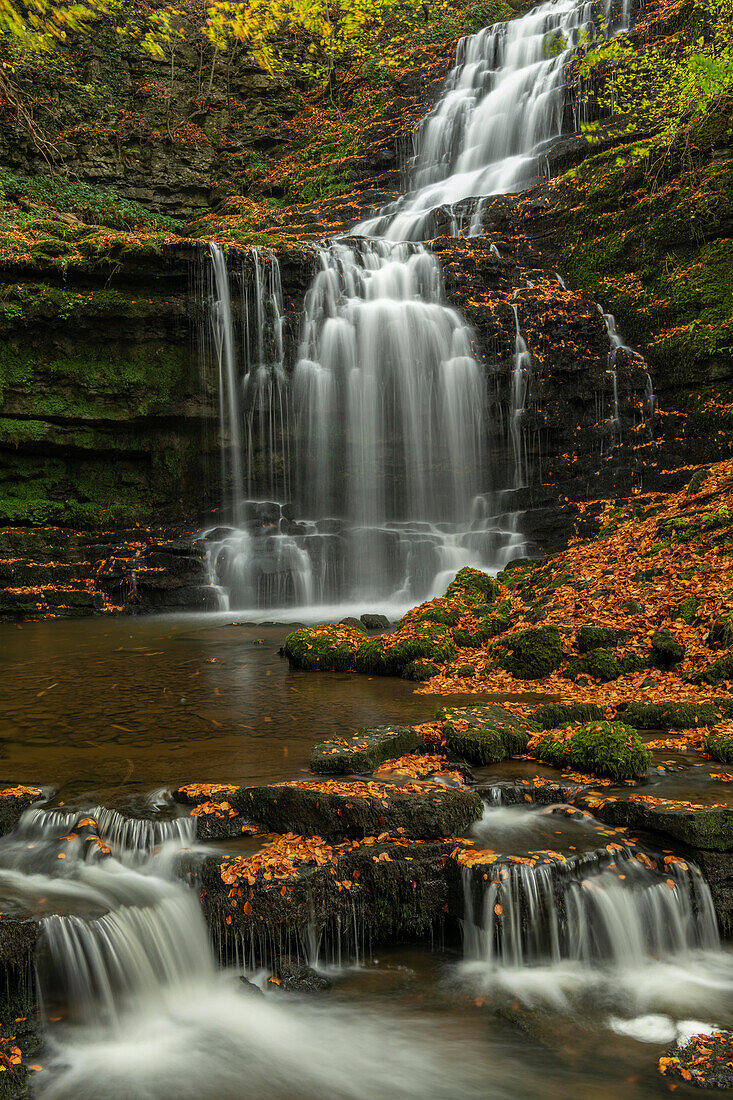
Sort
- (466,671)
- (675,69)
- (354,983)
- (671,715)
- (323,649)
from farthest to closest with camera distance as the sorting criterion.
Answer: (675,69) → (323,649) → (466,671) → (671,715) → (354,983)

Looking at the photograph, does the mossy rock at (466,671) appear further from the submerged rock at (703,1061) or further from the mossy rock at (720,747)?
the submerged rock at (703,1061)

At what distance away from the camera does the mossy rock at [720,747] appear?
5016 mm

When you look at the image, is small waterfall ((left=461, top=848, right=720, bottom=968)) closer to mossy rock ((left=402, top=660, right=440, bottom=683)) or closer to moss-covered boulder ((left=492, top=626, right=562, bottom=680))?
moss-covered boulder ((left=492, top=626, right=562, bottom=680))

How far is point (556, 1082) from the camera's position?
295 centimetres

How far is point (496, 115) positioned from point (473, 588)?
1964 centimetres

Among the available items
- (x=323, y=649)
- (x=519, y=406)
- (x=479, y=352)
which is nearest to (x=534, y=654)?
(x=323, y=649)

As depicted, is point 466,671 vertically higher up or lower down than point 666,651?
A: lower down

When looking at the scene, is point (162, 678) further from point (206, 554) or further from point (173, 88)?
point (173, 88)

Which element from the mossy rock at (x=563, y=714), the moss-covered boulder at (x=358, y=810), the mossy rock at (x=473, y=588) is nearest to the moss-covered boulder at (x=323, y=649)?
the mossy rock at (x=473, y=588)

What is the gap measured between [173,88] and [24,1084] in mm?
32975

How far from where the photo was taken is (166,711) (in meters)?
6.89

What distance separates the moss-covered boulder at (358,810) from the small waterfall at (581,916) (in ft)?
1.26

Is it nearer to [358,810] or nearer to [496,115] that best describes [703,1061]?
[358,810]

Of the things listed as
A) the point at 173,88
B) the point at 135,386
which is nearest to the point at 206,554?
the point at 135,386
